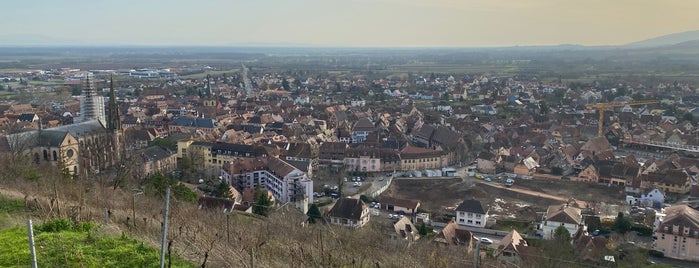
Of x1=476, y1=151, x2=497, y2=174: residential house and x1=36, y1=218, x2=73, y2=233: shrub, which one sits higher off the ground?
x1=36, y1=218, x2=73, y2=233: shrub

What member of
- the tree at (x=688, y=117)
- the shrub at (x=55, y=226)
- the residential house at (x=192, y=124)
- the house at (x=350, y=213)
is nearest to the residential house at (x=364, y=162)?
the house at (x=350, y=213)

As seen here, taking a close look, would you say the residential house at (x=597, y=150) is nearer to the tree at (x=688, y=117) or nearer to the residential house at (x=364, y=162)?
the residential house at (x=364, y=162)

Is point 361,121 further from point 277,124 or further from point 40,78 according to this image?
point 40,78

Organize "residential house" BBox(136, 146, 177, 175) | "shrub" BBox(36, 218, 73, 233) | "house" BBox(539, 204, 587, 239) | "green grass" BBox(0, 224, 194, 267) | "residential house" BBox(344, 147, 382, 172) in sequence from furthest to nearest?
"residential house" BBox(344, 147, 382, 172) → "residential house" BBox(136, 146, 177, 175) → "house" BBox(539, 204, 587, 239) → "shrub" BBox(36, 218, 73, 233) → "green grass" BBox(0, 224, 194, 267)

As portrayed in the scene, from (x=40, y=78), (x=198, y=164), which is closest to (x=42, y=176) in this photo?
(x=198, y=164)

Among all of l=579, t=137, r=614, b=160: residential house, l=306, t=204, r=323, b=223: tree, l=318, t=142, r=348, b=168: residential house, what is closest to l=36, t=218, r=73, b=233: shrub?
l=306, t=204, r=323, b=223: tree

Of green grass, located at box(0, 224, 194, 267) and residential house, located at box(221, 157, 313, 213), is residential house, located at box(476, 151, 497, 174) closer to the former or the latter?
residential house, located at box(221, 157, 313, 213)

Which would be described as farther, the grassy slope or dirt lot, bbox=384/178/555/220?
dirt lot, bbox=384/178/555/220
